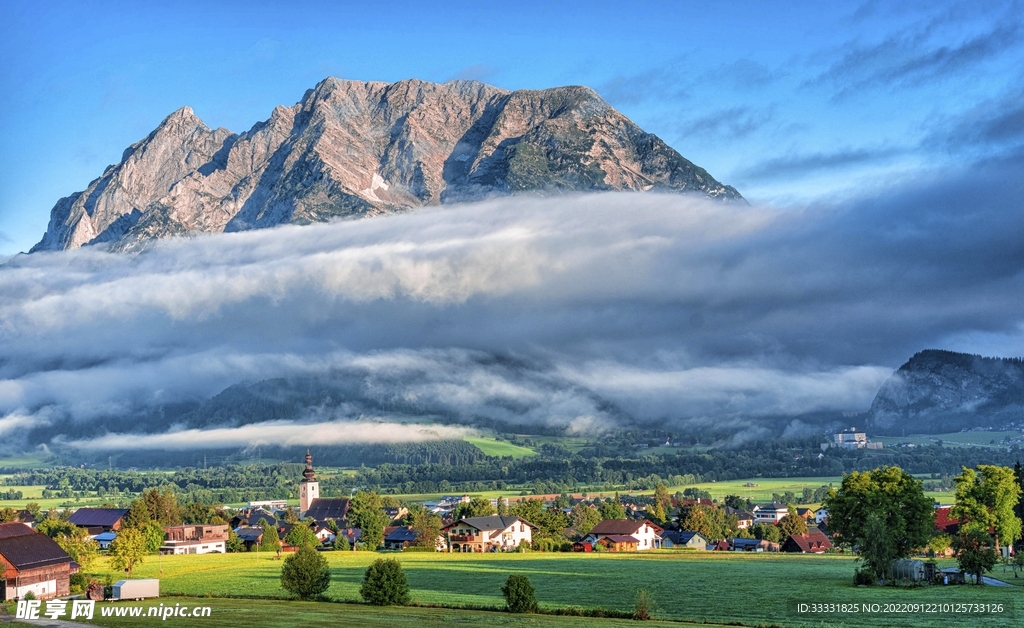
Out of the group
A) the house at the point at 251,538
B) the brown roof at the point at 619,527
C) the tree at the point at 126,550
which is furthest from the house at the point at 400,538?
the tree at the point at 126,550

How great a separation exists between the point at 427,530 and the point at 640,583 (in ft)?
256

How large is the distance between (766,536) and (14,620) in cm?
14452

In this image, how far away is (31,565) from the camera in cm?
8931

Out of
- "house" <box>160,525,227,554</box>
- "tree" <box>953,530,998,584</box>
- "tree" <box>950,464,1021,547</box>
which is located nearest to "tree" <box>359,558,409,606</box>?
"tree" <box>953,530,998,584</box>

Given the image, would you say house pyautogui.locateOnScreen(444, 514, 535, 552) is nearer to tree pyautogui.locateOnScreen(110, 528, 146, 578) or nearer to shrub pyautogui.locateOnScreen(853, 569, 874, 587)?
tree pyautogui.locateOnScreen(110, 528, 146, 578)

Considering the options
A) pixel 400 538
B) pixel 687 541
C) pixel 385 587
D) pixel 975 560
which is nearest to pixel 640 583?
pixel 385 587

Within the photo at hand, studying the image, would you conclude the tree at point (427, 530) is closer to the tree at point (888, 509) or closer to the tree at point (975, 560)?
the tree at point (888, 509)

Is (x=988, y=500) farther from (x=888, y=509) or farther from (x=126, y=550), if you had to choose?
(x=126, y=550)

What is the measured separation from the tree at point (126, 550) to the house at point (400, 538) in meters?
61.1

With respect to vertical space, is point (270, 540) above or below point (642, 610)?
above

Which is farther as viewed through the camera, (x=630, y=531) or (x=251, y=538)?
(x=251, y=538)

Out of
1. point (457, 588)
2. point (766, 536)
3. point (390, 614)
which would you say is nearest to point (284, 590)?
point (457, 588)

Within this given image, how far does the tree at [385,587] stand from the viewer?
276ft

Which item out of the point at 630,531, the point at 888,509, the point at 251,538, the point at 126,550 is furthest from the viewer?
the point at 251,538
